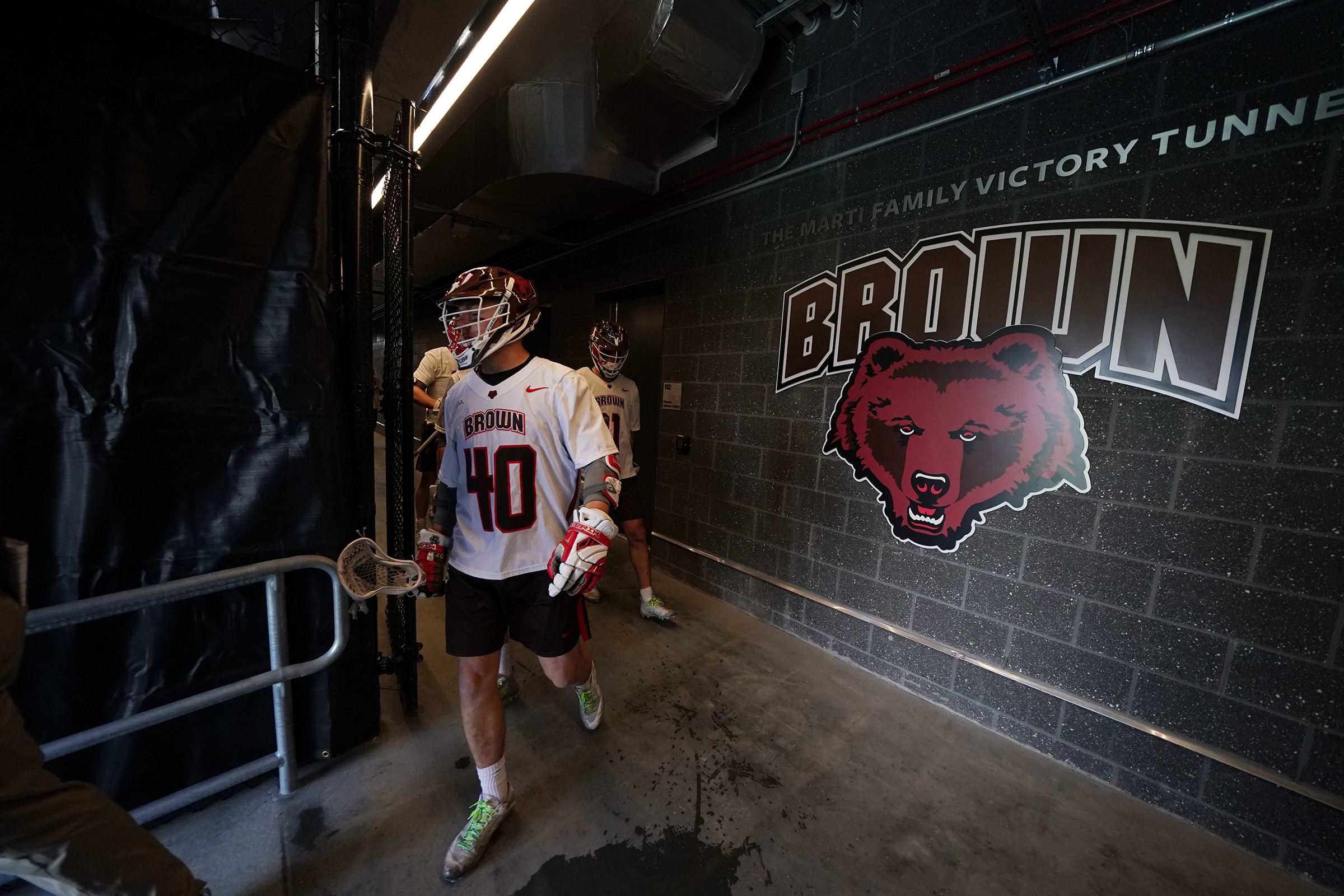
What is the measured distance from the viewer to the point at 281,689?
1.78 metres

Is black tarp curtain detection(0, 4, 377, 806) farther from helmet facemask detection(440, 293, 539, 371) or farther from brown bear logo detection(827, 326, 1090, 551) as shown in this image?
brown bear logo detection(827, 326, 1090, 551)

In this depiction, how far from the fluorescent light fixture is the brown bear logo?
2.47m

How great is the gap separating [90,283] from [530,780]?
2.13 metres

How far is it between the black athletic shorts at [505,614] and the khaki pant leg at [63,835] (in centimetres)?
77

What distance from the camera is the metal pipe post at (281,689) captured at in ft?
5.43

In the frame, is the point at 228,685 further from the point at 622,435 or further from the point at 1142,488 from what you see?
the point at 1142,488

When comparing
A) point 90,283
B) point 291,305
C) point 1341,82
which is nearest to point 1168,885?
point 1341,82

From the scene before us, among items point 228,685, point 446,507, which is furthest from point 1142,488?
point 228,685

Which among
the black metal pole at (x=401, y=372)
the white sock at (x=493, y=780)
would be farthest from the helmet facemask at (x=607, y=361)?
the white sock at (x=493, y=780)

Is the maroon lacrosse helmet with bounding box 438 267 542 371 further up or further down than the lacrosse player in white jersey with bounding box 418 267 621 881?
further up

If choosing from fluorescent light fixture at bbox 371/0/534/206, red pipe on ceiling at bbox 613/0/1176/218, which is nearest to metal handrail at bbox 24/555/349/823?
fluorescent light fixture at bbox 371/0/534/206

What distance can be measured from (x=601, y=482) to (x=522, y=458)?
273mm

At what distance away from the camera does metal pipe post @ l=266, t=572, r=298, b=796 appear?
1656 mm

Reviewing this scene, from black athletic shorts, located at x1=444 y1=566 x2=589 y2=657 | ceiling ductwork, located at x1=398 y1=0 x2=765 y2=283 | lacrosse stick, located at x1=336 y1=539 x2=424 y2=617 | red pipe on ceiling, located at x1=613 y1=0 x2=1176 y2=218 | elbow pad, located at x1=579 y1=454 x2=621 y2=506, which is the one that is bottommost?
black athletic shorts, located at x1=444 y1=566 x2=589 y2=657
